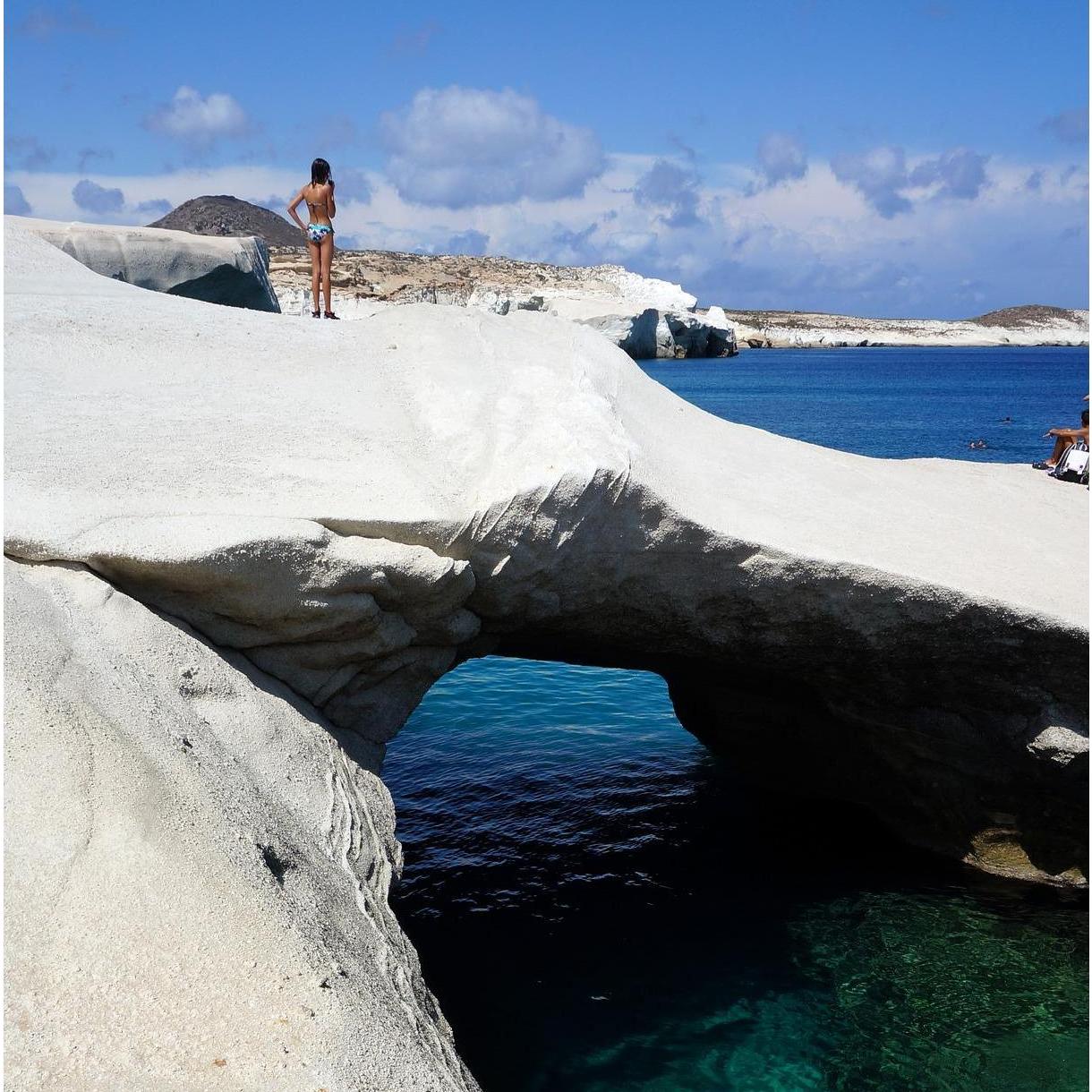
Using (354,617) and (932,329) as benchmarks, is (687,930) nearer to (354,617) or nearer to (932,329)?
(354,617)

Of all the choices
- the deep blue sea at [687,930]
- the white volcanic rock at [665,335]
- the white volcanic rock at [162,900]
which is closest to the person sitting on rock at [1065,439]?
the deep blue sea at [687,930]

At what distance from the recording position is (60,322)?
280 inches

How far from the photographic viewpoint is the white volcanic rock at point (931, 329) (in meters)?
154

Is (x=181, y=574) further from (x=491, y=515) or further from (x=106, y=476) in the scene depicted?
(x=491, y=515)

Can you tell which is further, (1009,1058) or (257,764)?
(1009,1058)

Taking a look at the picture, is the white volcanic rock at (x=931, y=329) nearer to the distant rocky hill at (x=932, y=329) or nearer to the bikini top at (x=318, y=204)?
the distant rocky hill at (x=932, y=329)

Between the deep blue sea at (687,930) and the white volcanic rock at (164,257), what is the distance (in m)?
7.02

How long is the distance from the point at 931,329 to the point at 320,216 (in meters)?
186

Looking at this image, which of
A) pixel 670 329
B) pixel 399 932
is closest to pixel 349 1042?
pixel 399 932

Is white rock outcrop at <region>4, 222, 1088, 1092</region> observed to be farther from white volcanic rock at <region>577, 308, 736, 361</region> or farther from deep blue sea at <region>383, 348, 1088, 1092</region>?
white volcanic rock at <region>577, 308, 736, 361</region>

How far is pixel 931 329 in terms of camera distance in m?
182

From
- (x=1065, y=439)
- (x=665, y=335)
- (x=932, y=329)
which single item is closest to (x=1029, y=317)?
(x=932, y=329)

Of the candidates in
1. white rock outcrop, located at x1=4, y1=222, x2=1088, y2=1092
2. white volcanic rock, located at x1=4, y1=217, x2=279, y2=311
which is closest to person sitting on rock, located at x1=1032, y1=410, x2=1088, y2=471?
white rock outcrop, located at x1=4, y1=222, x2=1088, y2=1092

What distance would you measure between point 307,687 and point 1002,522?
5.50 meters
